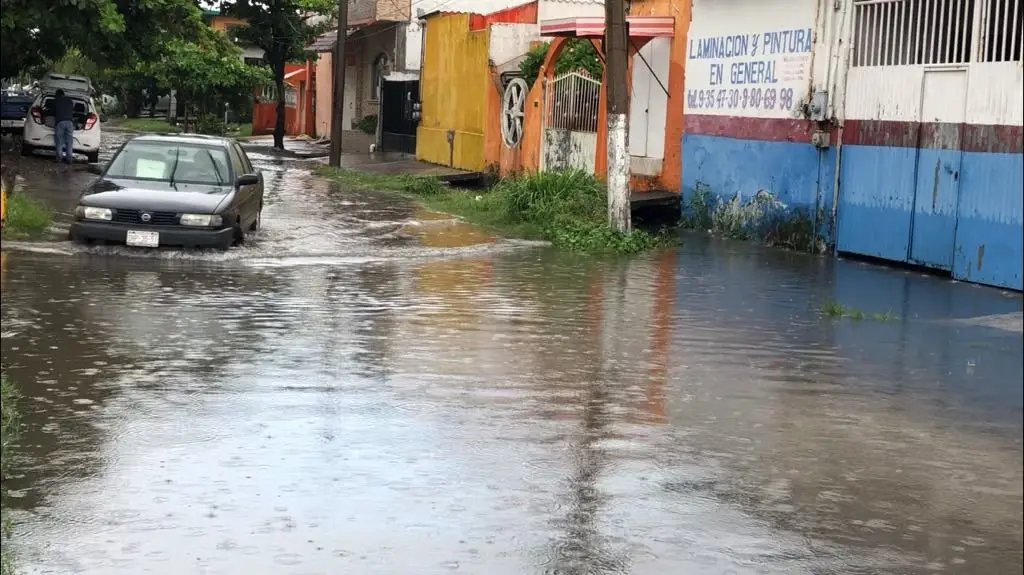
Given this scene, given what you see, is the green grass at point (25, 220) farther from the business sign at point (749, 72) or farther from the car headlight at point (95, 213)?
the business sign at point (749, 72)

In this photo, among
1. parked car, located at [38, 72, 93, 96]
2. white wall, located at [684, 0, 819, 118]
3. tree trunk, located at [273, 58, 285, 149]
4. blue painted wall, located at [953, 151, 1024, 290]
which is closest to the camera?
blue painted wall, located at [953, 151, 1024, 290]

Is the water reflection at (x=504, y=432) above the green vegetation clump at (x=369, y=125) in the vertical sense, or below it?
below

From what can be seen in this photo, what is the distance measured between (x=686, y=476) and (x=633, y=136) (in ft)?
57.1

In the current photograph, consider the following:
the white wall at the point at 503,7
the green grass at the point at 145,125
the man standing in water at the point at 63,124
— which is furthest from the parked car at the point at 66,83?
the green grass at the point at 145,125

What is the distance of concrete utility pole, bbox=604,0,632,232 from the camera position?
18.0 m

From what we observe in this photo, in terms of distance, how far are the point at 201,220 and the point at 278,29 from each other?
29673 millimetres

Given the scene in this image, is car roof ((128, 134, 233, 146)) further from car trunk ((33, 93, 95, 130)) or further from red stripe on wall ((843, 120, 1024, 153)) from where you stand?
car trunk ((33, 93, 95, 130))

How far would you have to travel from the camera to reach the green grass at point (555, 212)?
18312 mm

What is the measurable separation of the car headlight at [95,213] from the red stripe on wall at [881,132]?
897 centimetres

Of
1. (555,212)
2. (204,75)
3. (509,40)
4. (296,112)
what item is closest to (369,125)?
(204,75)

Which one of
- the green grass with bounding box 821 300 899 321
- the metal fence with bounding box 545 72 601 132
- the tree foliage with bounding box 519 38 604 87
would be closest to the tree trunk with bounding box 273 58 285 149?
the tree foliage with bounding box 519 38 604 87

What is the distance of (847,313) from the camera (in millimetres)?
12609

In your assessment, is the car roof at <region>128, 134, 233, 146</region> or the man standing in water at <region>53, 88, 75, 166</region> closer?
the car roof at <region>128, 134, 233, 146</region>

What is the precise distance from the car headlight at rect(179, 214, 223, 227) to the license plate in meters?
0.34
